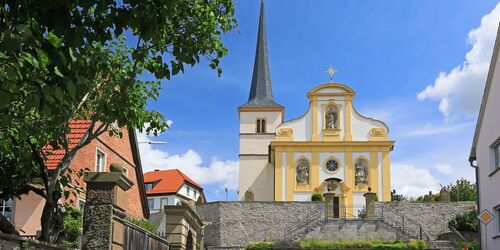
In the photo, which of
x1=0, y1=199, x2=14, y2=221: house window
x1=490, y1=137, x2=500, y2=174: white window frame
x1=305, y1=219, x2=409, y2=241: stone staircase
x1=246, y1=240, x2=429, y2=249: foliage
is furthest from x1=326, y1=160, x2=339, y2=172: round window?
x1=0, y1=199, x2=14, y2=221: house window

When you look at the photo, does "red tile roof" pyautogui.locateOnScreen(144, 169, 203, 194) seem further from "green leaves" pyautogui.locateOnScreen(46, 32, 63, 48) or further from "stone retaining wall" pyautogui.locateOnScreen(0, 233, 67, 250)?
"green leaves" pyautogui.locateOnScreen(46, 32, 63, 48)

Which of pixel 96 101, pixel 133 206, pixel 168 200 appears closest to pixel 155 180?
pixel 168 200

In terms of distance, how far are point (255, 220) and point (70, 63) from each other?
39896mm

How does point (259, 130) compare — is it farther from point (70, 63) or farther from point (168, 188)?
point (70, 63)

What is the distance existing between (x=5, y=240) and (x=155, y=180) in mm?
73735

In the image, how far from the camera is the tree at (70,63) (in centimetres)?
460

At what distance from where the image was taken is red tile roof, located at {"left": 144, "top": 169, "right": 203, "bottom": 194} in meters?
76.6

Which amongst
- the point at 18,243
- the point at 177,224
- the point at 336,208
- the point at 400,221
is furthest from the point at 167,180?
A: the point at 18,243

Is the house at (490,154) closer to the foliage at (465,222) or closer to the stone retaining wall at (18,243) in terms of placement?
the foliage at (465,222)

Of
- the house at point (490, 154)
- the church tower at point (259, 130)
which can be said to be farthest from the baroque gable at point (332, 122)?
the house at point (490, 154)

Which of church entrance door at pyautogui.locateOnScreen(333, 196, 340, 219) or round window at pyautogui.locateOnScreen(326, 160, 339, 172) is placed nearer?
church entrance door at pyautogui.locateOnScreen(333, 196, 340, 219)

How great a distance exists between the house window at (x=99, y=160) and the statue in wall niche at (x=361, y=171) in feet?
111

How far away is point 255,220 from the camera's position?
44.2 m

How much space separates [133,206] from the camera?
25.3 metres
